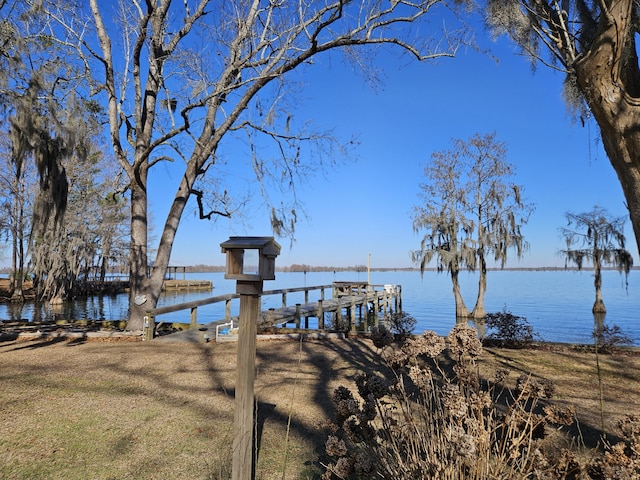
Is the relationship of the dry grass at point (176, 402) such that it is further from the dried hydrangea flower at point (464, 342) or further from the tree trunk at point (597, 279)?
the tree trunk at point (597, 279)

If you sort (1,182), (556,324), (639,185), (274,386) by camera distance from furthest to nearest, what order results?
(1,182) < (556,324) < (274,386) < (639,185)

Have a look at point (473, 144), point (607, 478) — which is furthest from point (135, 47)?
point (473, 144)

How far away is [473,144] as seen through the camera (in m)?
21.5

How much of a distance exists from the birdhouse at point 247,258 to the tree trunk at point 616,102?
119 inches

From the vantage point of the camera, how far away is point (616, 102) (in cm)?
336

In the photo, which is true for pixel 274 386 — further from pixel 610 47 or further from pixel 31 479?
pixel 610 47

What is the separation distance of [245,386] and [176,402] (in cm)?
249

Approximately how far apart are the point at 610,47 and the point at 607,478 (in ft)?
11.2

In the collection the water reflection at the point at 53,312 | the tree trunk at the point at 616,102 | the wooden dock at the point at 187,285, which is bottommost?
the wooden dock at the point at 187,285

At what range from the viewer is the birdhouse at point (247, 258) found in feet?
8.54

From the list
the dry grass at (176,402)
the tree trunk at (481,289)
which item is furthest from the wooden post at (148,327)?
the tree trunk at (481,289)

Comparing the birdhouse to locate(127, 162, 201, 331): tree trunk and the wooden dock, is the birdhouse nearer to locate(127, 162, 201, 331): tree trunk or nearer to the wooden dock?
locate(127, 162, 201, 331): tree trunk

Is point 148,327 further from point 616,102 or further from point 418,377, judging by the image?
point 616,102

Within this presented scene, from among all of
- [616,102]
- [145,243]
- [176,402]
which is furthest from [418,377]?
[145,243]
